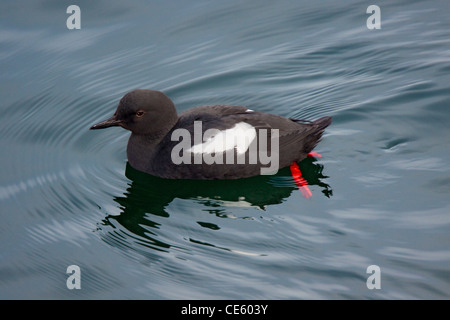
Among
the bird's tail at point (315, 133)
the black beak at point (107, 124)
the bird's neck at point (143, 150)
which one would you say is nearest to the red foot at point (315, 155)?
the bird's tail at point (315, 133)

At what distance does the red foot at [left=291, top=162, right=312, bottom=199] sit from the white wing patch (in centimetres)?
61

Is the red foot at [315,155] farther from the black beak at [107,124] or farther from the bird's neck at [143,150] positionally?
the black beak at [107,124]

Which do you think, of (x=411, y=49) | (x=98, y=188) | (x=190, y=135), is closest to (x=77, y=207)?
(x=98, y=188)

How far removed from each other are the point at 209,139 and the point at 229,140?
193 millimetres

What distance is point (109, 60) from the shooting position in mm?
8406

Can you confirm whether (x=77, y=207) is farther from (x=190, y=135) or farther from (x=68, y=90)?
(x=68, y=90)

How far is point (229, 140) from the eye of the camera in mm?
6141

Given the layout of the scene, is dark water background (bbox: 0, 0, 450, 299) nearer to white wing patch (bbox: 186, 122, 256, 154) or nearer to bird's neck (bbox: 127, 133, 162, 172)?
bird's neck (bbox: 127, 133, 162, 172)

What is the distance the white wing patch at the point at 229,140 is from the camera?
612 centimetres

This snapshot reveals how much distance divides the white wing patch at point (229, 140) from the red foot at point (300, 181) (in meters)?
0.61

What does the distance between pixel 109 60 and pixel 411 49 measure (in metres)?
3.87

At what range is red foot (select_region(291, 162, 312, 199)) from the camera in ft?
20.0

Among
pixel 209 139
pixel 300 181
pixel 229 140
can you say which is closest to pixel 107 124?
pixel 209 139

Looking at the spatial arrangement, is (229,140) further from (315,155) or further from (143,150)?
(315,155)
